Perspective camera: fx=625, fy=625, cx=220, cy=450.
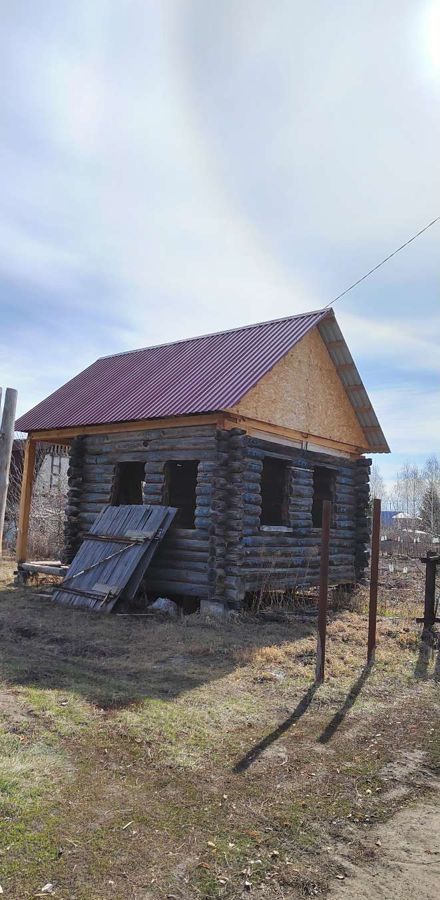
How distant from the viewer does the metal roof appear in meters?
12.7

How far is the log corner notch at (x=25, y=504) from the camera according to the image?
1611 cm

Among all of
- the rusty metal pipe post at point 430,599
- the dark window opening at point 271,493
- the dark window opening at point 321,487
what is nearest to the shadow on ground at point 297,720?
the rusty metal pipe post at point 430,599

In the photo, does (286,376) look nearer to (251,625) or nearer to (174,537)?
(174,537)

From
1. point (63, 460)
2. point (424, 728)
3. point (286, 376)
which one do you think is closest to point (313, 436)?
point (286, 376)

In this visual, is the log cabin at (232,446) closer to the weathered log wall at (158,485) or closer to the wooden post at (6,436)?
the weathered log wall at (158,485)

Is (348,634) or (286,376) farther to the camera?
(286,376)

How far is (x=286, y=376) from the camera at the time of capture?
45.1ft

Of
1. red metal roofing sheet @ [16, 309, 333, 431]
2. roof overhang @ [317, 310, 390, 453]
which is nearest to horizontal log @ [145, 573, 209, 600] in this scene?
red metal roofing sheet @ [16, 309, 333, 431]

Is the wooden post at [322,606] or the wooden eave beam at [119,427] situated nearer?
the wooden post at [322,606]

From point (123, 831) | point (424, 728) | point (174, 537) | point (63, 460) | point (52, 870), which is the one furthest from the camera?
point (63, 460)

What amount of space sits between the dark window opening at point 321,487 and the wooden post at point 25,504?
299 inches

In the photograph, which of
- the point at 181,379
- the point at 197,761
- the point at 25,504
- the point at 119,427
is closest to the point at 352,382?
the point at 181,379

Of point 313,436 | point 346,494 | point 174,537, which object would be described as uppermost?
point 313,436

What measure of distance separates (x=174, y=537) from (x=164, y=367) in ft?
16.0
